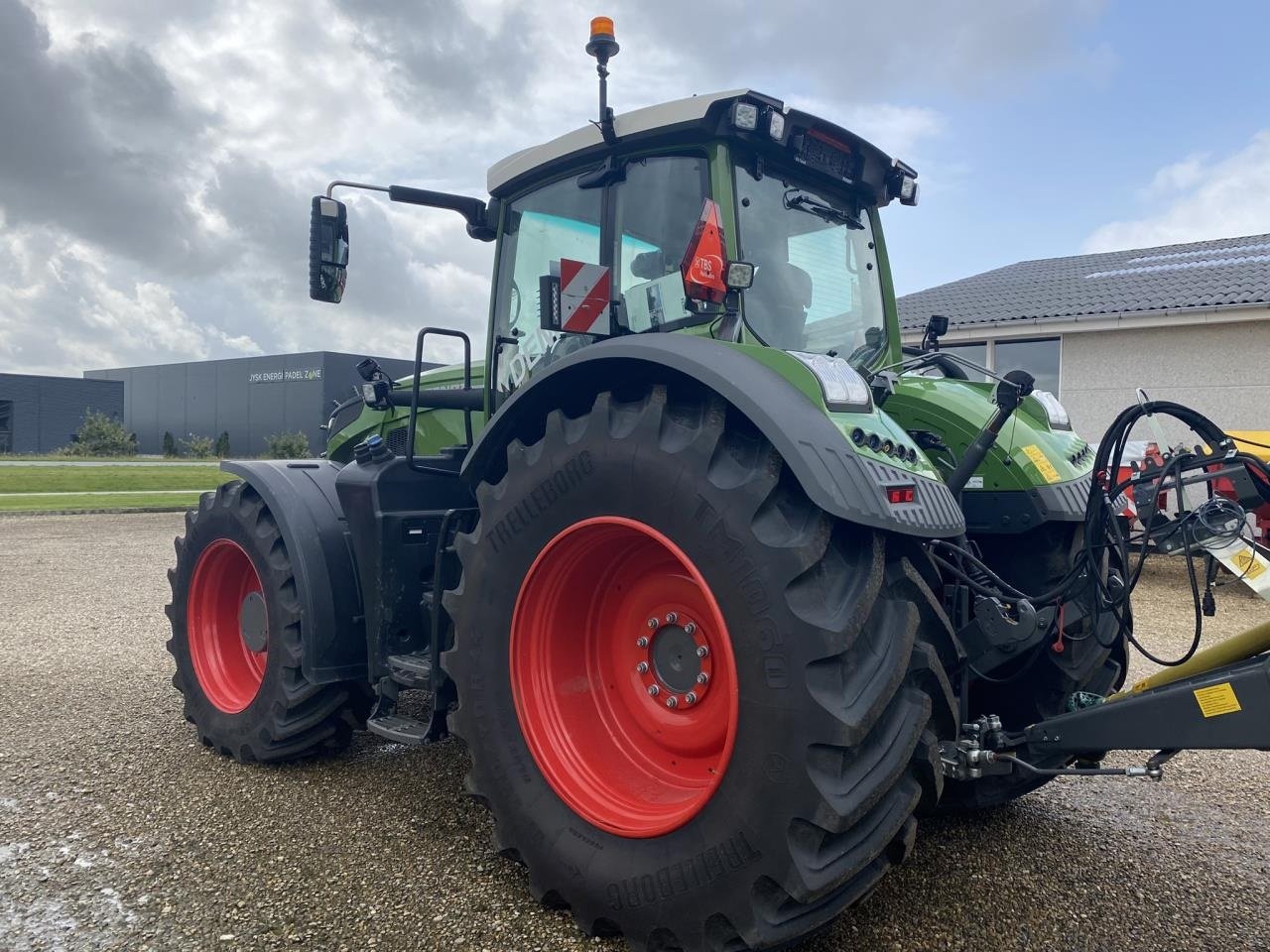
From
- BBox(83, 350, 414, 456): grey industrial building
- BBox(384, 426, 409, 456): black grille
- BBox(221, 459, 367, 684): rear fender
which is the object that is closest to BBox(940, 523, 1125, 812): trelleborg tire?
BBox(221, 459, 367, 684): rear fender

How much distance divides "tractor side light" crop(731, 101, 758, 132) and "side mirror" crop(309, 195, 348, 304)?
1614 mm

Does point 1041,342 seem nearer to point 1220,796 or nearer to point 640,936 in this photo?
point 1220,796

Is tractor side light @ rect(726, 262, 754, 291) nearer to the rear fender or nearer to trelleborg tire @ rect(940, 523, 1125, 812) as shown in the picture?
trelleborg tire @ rect(940, 523, 1125, 812)

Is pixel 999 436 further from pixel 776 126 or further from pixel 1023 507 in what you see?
pixel 776 126

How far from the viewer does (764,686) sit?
212cm

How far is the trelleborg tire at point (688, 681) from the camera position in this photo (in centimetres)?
208

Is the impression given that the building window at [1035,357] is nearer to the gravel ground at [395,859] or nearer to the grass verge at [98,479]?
the gravel ground at [395,859]

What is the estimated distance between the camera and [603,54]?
121 inches

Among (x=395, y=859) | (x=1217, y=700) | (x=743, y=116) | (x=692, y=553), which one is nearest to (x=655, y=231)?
(x=743, y=116)

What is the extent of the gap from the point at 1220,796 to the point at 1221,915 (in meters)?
1.23

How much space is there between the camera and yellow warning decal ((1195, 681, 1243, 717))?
2078 millimetres

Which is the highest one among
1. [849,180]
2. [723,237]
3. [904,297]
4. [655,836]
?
[904,297]

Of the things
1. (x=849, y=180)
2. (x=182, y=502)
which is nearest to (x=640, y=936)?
(x=849, y=180)

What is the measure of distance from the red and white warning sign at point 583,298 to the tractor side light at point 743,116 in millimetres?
643
